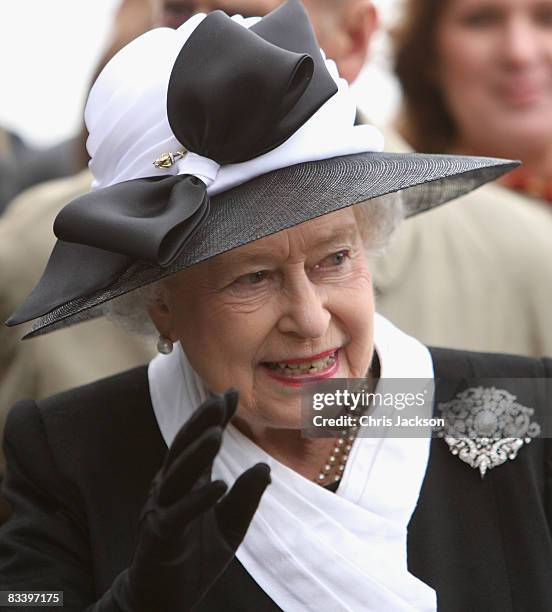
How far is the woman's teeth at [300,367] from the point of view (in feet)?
9.07

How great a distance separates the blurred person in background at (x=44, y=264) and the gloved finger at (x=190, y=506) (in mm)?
1580

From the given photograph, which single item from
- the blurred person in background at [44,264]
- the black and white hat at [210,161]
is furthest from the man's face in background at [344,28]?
the black and white hat at [210,161]

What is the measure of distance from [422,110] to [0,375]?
1.91 metres

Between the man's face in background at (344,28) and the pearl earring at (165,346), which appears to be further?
the man's face in background at (344,28)

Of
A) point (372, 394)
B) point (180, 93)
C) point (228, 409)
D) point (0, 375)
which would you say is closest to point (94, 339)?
point (0, 375)

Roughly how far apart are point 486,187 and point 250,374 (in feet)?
6.07

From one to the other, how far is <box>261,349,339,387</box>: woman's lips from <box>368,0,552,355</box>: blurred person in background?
96cm

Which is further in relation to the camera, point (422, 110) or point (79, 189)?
point (422, 110)

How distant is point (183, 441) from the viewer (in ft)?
7.52

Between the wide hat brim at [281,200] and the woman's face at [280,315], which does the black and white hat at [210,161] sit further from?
the woman's face at [280,315]

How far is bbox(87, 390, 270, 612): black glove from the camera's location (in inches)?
89.2

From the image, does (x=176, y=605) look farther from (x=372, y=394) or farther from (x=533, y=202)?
(x=533, y=202)

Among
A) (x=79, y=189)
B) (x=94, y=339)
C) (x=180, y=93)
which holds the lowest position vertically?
(x=94, y=339)

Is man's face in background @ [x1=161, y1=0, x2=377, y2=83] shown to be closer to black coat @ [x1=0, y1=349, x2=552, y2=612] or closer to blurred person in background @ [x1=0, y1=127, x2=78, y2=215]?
black coat @ [x1=0, y1=349, x2=552, y2=612]
